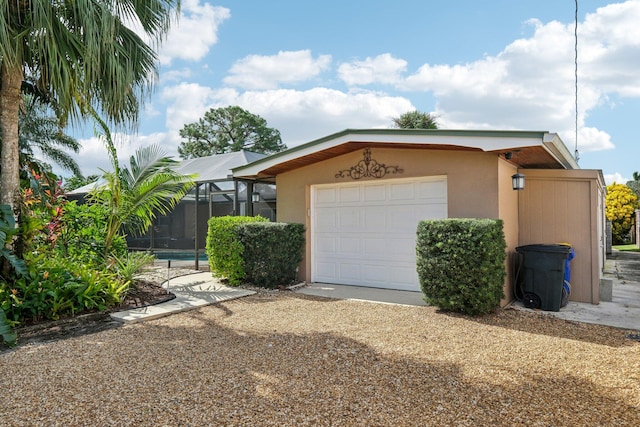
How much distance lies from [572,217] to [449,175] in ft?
7.71

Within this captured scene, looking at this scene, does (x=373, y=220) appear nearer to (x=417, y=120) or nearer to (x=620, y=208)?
(x=417, y=120)

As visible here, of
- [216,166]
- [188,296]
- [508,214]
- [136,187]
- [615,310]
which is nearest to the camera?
[615,310]

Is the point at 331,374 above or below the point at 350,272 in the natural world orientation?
below

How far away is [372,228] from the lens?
7.60m

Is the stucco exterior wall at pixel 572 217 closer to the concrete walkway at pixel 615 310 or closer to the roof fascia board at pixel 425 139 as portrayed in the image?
the concrete walkway at pixel 615 310

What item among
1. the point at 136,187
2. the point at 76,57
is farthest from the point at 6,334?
the point at 136,187

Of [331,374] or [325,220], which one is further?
[325,220]

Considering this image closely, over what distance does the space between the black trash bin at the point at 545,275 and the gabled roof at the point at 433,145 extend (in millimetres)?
1595

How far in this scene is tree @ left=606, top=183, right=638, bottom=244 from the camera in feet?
67.4

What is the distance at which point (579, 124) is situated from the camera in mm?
12344

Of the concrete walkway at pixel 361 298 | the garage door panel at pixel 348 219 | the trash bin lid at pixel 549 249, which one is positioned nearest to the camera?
the concrete walkway at pixel 361 298

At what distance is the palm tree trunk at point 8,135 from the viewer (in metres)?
5.21

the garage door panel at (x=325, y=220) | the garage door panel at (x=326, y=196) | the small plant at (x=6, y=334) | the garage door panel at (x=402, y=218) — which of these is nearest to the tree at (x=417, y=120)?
the garage door panel at (x=326, y=196)

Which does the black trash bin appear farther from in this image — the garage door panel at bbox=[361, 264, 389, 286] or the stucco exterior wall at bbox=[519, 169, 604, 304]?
the garage door panel at bbox=[361, 264, 389, 286]
